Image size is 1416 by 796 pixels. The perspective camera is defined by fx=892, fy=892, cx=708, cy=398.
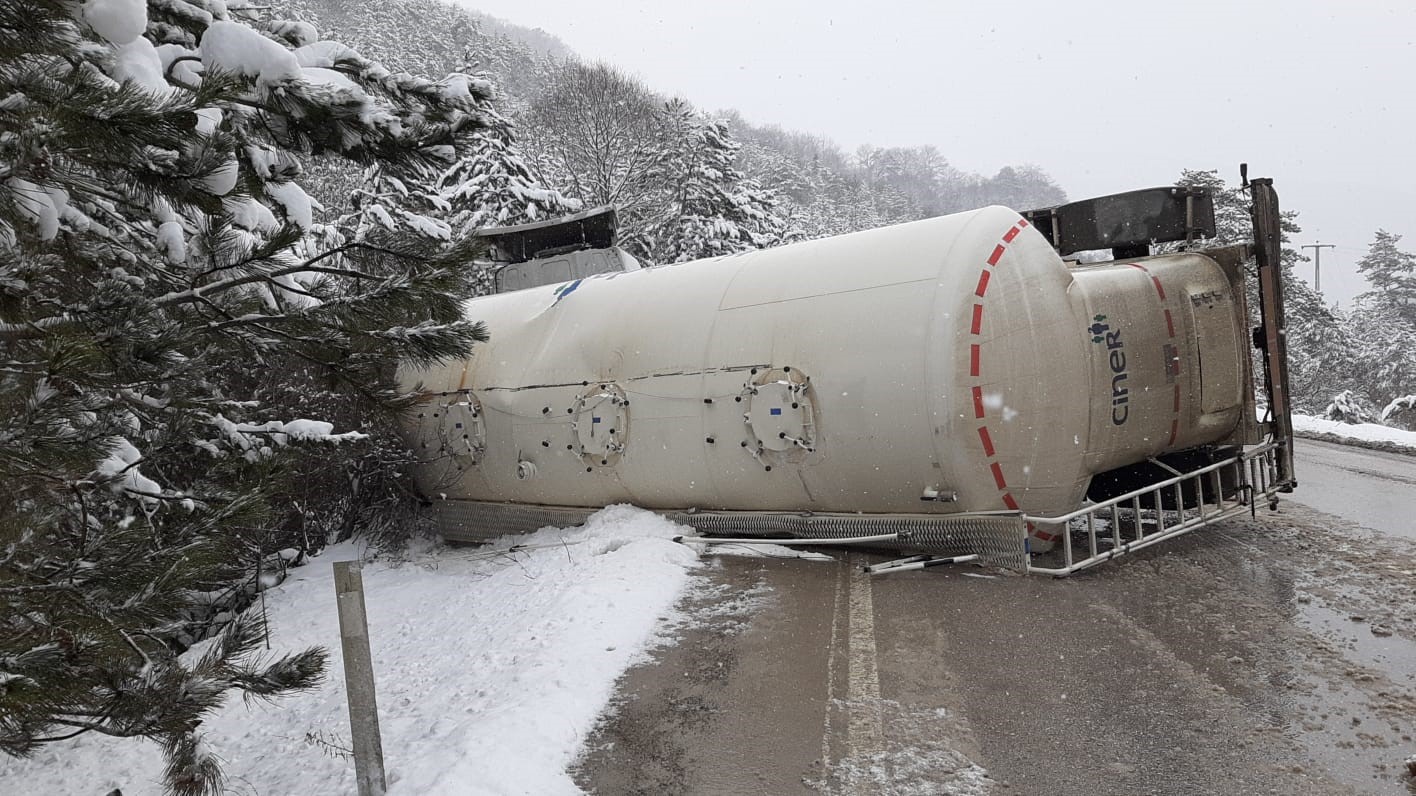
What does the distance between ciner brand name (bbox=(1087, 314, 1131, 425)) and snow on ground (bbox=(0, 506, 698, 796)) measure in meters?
3.94

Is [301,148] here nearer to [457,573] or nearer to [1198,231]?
[457,573]

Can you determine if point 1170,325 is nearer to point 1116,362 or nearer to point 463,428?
point 1116,362

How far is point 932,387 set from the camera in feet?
23.3

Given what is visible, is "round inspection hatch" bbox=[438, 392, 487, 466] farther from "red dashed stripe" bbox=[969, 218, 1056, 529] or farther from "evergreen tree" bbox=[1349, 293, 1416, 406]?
"evergreen tree" bbox=[1349, 293, 1416, 406]

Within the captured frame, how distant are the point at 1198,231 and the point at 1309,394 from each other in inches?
1305

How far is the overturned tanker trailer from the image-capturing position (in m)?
7.20

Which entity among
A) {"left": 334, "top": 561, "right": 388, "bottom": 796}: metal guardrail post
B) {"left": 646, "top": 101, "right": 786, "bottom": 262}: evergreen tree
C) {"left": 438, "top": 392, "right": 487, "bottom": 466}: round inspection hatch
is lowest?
{"left": 334, "top": 561, "right": 388, "bottom": 796}: metal guardrail post

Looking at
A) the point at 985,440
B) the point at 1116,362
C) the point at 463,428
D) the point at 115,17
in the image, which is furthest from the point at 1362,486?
the point at 115,17

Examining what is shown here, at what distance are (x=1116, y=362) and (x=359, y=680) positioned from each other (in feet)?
21.3

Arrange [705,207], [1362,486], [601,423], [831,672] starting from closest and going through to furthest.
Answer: [831,672] → [601,423] → [1362,486] → [705,207]

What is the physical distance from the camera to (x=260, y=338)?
3.61 meters

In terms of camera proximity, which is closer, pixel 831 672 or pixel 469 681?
pixel 831 672

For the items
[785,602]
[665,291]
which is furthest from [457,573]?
[785,602]

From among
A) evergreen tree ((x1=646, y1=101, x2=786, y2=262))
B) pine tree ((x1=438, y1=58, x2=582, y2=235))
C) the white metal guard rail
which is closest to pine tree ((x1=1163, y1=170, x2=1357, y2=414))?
evergreen tree ((x1=646, y1=101, x2=786, y2=262))
